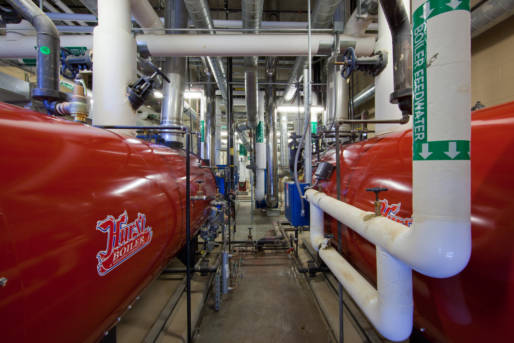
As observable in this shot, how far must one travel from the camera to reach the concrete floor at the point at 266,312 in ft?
5.00

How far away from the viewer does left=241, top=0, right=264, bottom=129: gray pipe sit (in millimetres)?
2297

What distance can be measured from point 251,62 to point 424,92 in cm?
319

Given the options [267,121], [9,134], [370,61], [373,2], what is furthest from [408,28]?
[267,121]

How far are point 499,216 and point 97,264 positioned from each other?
1255mm

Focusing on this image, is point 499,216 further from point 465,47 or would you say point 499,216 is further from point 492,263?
point 465,47

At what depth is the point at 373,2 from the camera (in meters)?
2.04

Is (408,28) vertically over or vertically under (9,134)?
over

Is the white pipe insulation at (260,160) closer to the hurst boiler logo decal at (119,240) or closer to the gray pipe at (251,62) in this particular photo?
the gray pipe at (251,62)

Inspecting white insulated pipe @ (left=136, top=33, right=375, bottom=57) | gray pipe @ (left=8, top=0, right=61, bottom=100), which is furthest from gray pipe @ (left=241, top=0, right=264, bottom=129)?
gray pipe @ (left=8, top=0, right=61, bottom=100)

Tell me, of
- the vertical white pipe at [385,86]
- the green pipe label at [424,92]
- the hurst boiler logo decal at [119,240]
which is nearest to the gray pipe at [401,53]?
the vertical white pipe at [385,86]

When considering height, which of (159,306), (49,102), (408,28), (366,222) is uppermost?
(408,28)

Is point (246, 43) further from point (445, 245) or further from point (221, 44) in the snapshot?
point (445, 245)

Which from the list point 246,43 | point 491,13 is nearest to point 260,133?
point 246,43

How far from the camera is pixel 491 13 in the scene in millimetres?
1896
